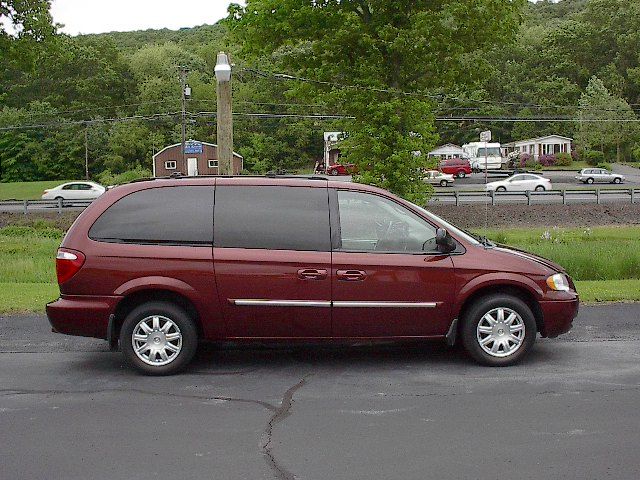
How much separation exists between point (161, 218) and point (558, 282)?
382 centimetres

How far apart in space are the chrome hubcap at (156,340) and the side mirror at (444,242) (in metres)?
2.54

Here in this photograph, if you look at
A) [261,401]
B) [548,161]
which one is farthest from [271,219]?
[548,161]

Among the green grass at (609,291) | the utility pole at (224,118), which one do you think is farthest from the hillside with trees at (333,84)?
the green grass at (609,291)

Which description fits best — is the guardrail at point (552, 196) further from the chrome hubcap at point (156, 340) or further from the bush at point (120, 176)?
the bush at point (120, 176)

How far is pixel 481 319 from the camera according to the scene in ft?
25.7

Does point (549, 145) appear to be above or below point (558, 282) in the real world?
above

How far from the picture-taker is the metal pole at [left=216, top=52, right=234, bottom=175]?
16188 millimetres

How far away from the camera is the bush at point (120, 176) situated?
241 ft

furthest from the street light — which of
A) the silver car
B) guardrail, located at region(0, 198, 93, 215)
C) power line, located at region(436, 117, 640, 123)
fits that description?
power line, located at region(436, 117, 640, 123)

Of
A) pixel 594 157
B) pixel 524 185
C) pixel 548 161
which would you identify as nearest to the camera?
pixel 524 185

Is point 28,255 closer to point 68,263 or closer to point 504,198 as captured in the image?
point 68,263

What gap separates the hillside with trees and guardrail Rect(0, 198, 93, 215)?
8.31m

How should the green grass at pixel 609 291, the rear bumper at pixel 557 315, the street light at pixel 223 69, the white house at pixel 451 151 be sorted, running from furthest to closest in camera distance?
the white house at pixel 451 151 < the street light at pixel 223 69 < the green grass at pixel 609 291 < the rear bumper at pixel 557 315

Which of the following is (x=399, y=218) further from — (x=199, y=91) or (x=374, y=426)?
(x=199, y=91)
